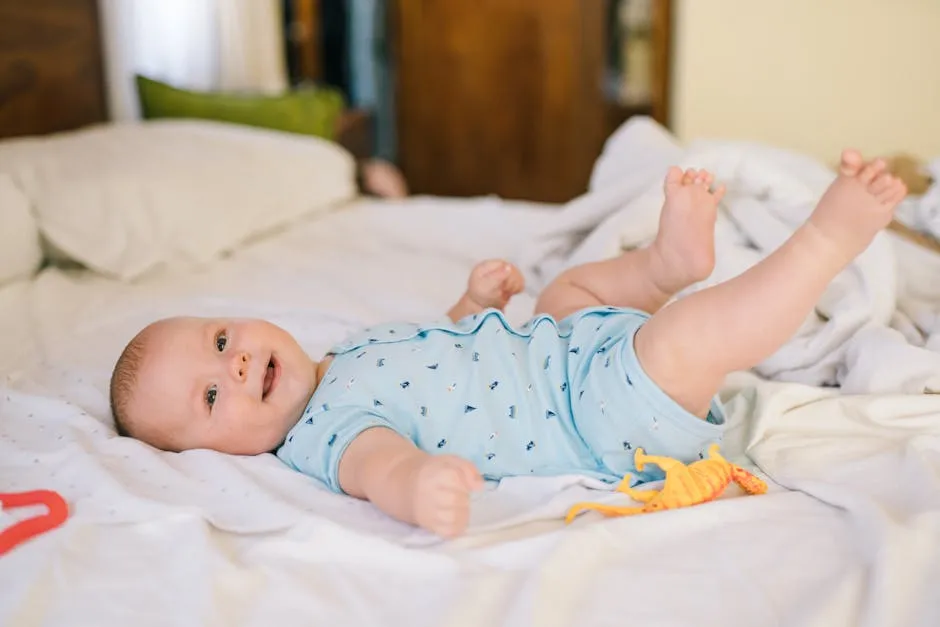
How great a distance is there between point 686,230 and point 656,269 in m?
0.09

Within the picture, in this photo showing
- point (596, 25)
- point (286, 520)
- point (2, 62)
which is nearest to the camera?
point (286, 520)

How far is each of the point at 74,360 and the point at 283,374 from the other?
41 cm

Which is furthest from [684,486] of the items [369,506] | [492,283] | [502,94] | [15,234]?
[502,94]

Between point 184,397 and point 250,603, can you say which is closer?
point 250,603

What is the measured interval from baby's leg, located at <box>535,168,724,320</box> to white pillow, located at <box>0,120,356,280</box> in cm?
80

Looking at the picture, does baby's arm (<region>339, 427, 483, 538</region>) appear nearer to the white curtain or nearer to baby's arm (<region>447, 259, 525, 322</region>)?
baby's arm (<region>447, 259, 525, 322</region>)

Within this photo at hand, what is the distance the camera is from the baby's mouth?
3.46 ft

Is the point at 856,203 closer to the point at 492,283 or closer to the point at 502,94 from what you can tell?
the point at 492,283

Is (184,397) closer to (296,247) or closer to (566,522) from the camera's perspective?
(566,522)

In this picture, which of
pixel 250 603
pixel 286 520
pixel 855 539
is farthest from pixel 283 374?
pixel 855 539

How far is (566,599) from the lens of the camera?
73 centimetres

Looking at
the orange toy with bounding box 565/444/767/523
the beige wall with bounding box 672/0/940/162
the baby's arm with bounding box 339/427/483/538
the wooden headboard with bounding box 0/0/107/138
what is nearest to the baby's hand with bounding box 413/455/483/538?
the baby's arm with bounding box 339/427/483/538

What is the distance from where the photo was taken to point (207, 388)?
102cm

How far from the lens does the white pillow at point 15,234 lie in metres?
1.48
